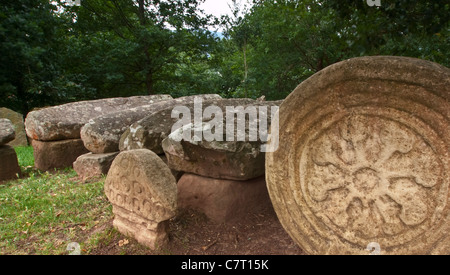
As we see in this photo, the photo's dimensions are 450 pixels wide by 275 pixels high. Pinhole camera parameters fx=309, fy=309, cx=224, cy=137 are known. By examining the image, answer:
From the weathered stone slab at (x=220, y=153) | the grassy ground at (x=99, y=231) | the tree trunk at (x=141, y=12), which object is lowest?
the grassy ground at (x=99, y=231)

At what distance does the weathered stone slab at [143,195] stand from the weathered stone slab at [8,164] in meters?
3.31

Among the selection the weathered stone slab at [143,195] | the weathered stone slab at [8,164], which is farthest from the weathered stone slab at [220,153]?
the weathered stone slab at [8,164]

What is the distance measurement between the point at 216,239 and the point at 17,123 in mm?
7677

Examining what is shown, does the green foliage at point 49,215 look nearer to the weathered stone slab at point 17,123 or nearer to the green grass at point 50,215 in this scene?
the green grass at point 50,215

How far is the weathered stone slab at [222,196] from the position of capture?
292 cm

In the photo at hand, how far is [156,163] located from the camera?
2475 mm

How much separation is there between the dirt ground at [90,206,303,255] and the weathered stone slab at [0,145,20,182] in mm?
3180

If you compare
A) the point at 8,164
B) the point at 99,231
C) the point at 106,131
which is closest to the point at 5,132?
the point at 8,164

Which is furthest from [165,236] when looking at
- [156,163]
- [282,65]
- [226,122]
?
[282,65]

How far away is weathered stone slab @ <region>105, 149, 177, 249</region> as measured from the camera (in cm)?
239

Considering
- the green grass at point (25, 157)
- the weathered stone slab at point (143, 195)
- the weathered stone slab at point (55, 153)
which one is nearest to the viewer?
the weathered stone slab at point (143, 195)

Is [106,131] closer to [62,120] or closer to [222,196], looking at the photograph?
[62,120]

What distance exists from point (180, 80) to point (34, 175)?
6335 millimetres

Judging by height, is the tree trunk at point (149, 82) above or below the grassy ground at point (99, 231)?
above
